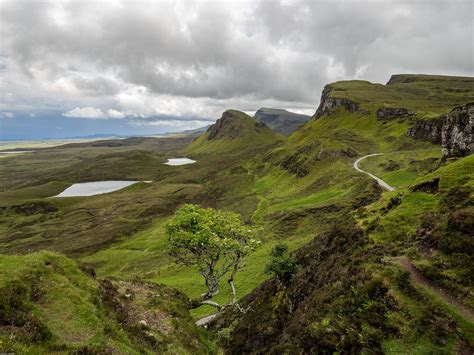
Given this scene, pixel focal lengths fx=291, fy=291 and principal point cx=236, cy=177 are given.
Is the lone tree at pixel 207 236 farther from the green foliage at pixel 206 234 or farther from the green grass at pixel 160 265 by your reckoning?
the green grass at pixel 160 265

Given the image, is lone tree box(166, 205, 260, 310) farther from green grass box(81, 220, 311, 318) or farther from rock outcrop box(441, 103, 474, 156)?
rock outcrop box(441, 103, 474, 156)

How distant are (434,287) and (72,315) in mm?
20721

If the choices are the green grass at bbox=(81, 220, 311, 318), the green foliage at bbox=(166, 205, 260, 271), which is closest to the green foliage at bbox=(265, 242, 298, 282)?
the green grass at bbox=(81, 220, 311, 318)

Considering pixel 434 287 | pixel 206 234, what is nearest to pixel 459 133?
pixel 434 287

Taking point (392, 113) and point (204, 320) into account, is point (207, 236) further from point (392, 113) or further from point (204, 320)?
point (392, 113)

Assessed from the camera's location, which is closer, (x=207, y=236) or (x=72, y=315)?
(x=72, y=315)

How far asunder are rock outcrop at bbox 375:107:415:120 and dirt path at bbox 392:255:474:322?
154805 millimetres

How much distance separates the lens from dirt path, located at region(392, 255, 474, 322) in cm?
1572

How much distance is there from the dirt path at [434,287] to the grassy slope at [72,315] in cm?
1505

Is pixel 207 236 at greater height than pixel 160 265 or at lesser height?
greater

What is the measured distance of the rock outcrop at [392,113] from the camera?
15412 centimetres

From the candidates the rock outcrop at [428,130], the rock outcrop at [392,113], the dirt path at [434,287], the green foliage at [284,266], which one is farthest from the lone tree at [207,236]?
the rock outcrop at [392,113]

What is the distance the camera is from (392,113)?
164 meters

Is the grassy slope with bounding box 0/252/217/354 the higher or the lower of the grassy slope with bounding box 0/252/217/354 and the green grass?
the higher
